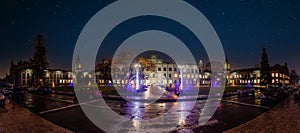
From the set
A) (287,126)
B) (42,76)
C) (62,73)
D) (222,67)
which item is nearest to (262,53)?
(222,67)

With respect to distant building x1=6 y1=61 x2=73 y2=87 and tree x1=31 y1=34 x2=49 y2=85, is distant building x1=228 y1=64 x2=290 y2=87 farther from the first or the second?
distant building x1=6 y1=61 x2=73 y2=87

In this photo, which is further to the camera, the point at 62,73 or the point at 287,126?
the point at 62,73

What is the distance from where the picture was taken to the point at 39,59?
6775 cm

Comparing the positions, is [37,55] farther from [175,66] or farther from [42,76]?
[175,66]

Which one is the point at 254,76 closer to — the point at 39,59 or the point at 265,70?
the point at 265,70

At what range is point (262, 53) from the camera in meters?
86.4

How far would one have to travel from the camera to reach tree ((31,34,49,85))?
6712 centimetres

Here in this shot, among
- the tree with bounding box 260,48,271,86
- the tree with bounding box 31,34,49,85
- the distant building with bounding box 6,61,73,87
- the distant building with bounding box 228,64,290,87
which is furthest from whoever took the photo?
the distant building with bounding box 6,61,73,87

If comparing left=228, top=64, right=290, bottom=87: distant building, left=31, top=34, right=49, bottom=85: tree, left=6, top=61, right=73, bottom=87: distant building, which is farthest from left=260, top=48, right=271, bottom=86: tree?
left=6, top=61, right=73, bottom=87: distant building

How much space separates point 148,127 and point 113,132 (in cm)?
180

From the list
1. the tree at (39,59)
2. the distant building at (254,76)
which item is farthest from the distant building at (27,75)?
the distant building at (254,76)

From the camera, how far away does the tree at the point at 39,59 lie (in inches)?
2643

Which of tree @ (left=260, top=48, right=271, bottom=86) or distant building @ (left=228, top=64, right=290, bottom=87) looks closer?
tree @ (left=260, top=48, right=271, bottom=86)

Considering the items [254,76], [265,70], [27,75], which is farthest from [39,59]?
[254,76]
